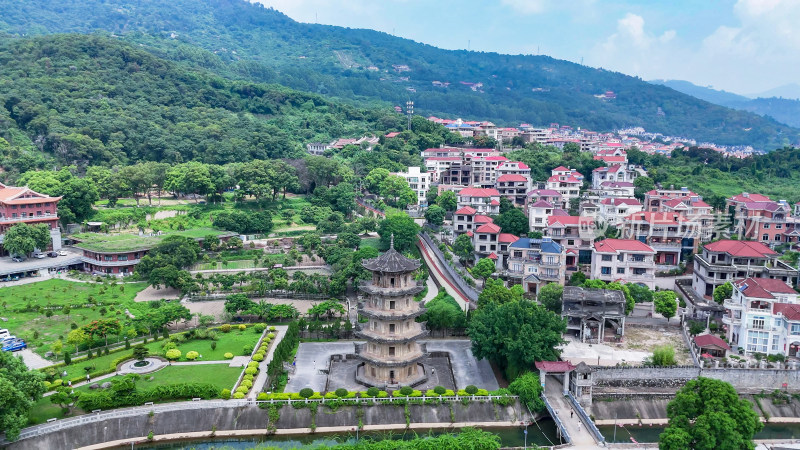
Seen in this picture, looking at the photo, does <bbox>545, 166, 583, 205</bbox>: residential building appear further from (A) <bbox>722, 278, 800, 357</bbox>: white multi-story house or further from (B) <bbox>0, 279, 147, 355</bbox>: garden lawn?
(B) <bbox>0, 279, 147, 355</bbox>: garden lawn

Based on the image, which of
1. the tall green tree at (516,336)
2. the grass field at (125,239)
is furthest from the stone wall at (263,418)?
the grass field at (125,239)

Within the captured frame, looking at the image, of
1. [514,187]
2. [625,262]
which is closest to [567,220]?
[625,262]

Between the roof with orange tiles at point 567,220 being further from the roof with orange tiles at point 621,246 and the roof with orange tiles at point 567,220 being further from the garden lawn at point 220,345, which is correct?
the garden lawn at point 220,345

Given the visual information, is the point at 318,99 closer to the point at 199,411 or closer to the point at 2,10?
the point at 199,411

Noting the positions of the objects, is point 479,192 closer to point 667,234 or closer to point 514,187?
point 514,187

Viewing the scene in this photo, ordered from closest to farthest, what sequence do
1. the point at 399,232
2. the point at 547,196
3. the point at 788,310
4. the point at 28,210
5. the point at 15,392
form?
1. the point at 15,392
2. the point at 788,310
3. the point at 399,232
4. the point at 28,210
5. the point at 547,196

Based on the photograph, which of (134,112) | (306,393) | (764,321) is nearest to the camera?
(306,393)

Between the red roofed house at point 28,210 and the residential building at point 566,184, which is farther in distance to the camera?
the residential building at point 566,184
